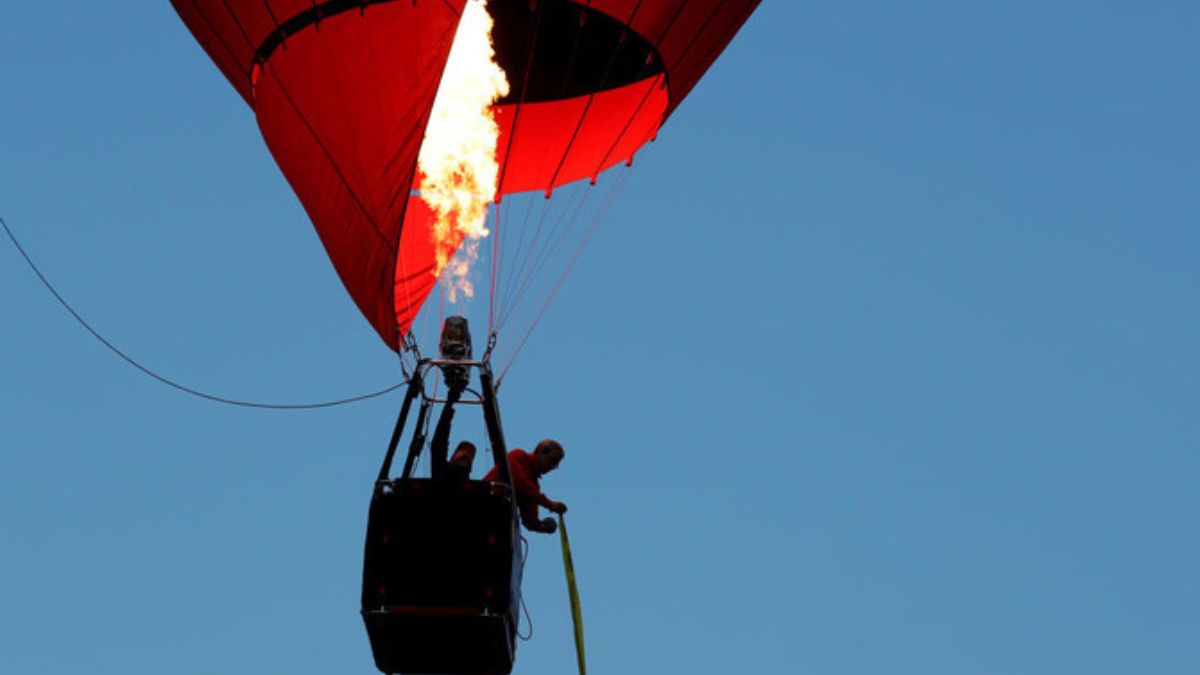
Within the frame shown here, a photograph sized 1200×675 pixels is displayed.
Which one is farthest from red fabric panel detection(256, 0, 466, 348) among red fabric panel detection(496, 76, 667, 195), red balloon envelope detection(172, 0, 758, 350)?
red fabric panel detection(496, 76, 667, 195)

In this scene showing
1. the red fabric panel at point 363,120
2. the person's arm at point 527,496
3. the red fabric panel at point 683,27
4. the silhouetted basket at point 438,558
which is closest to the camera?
the silhouetted basket at point 438,558

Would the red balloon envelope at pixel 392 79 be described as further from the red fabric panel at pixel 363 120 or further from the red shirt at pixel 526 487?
the red shirt at pixel 526 487

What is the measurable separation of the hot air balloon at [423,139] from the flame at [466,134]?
8 cm

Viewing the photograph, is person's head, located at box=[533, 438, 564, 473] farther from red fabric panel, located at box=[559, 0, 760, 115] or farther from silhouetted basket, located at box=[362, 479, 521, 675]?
red fabric panel, located at box=[559, 0, 760, 115]

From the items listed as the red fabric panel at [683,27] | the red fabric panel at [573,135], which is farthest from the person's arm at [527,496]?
the red fabric panel at [573,135]

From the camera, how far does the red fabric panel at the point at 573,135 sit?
14469 mm

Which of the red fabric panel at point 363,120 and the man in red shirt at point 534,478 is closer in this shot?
the man in red shirt at point 534,478

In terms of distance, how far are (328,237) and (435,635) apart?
3070 millimetres

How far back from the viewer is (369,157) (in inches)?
502

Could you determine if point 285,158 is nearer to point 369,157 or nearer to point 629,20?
point 369,157

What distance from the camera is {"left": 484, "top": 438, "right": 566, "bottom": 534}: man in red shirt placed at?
1159 centimetres

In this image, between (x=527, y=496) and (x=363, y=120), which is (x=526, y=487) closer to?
(x=527, y=496)

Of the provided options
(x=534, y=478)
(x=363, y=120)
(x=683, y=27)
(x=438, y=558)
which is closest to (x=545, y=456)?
(x=534, y=478)

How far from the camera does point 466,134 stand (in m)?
14.1
